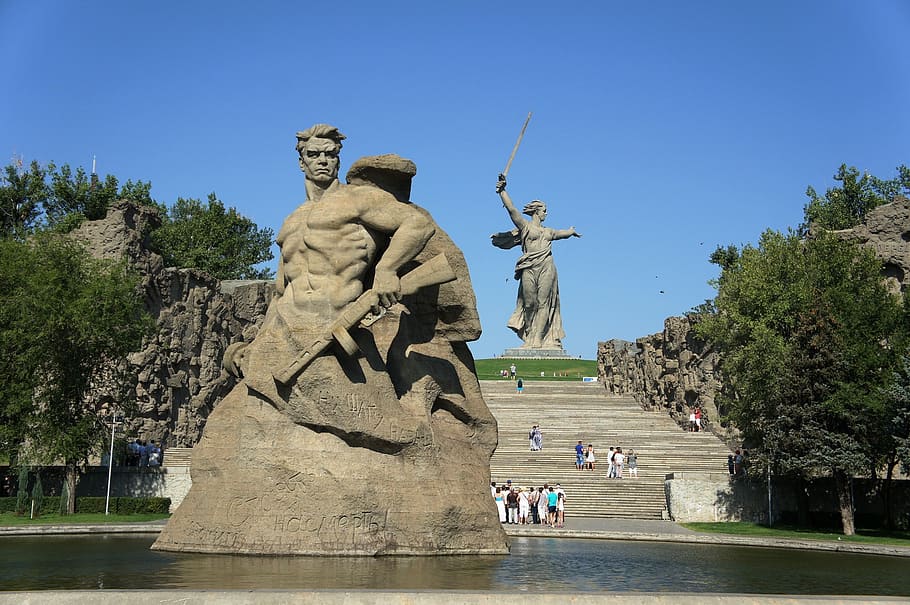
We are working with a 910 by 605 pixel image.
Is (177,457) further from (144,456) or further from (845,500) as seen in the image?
(845,500)

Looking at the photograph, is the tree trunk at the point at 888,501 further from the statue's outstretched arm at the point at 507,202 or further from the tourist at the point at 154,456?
the statue's outstretched arm at the point at 507,202

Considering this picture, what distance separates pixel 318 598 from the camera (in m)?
7.91

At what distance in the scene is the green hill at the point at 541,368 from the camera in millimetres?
52219

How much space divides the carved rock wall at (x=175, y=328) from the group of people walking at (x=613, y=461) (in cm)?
1482

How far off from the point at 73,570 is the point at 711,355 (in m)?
34.7

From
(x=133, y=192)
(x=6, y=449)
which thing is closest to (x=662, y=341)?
(x=6, y=449)

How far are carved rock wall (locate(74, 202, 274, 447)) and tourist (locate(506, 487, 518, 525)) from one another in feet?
51.9

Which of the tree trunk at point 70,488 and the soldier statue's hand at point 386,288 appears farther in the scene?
the tree trunk at point 70,488

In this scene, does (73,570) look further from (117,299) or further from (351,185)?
(117,299)

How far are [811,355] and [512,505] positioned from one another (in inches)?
326

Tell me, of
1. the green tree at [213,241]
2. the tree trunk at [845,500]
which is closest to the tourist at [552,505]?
the tree trunk at [845,500]

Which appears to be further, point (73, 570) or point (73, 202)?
point (73, 202)

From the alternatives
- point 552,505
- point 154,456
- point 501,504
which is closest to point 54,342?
point 154,456

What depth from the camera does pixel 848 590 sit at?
10.2 metres
